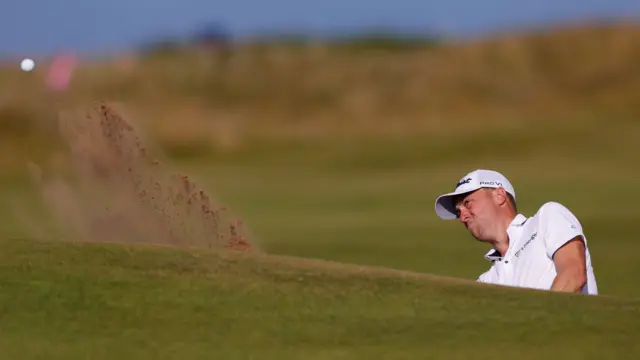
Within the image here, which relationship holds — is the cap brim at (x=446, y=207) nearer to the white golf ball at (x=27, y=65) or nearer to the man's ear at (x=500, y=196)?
the man's ear at (x=500, y=196)

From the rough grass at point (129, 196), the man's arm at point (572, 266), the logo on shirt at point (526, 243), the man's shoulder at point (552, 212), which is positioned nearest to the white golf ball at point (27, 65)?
the rough grass at point (129, 196)

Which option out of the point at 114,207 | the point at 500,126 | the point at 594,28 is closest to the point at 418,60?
the point at 594,28

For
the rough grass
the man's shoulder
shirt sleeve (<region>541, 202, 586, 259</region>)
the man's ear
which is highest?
the rough grass

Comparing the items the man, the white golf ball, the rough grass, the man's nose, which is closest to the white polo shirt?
the man

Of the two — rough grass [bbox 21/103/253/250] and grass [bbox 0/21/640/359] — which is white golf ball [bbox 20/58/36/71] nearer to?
rough grass [bbox 21/103/253/250]

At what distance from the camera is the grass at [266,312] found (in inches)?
209

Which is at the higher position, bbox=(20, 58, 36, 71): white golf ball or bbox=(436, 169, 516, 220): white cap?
bbox=(20, 58, 36, 71): white golf ball

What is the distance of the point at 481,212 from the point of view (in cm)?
687

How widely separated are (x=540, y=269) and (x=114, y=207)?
345 centimetres

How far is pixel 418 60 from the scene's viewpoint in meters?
59.7

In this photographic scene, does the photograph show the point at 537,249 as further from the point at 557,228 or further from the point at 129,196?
the point at 129,196

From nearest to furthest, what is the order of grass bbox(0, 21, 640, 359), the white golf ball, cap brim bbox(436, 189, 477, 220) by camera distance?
grass bbox(0, 21, 640, 359), cap brim bbox(436, 189, 477, 220), the white golf ball

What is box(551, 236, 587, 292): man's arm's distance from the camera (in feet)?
20.6

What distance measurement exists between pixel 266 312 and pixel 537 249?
4.67ft
